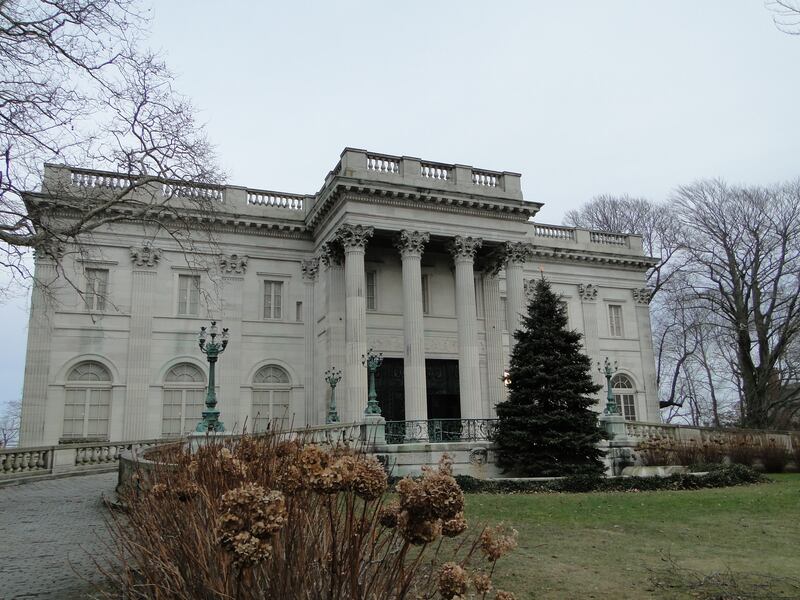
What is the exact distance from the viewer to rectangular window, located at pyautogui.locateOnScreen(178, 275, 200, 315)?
2964 centimetres

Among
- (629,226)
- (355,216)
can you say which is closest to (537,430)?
(355,216)

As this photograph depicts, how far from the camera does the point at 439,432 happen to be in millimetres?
23422

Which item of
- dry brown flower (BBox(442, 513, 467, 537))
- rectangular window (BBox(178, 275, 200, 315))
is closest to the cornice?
rectangular window (BBox(178, 275, 200, 315))

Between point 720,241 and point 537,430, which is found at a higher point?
point 720,241

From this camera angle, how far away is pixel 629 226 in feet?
160

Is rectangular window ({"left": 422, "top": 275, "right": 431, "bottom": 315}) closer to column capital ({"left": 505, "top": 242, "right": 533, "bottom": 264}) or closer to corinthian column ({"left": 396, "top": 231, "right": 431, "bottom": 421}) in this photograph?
corinthian column ({"left": 396, "top": 231, "right": 431, "bottom": 421})

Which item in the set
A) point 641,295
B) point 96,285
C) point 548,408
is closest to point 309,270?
point 96,285

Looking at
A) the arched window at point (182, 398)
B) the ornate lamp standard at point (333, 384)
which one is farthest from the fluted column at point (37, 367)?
the ornate lamp standard at point (333, 384)

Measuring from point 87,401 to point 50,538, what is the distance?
60.0 feet

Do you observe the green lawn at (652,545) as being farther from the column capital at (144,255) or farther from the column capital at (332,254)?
the column capital at (144,255)

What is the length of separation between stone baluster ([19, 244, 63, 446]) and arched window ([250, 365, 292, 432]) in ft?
28.6

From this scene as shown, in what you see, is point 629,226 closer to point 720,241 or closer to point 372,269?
point 720,241

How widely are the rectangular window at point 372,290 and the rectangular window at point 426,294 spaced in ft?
8.17

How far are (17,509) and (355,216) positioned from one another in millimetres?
17186
